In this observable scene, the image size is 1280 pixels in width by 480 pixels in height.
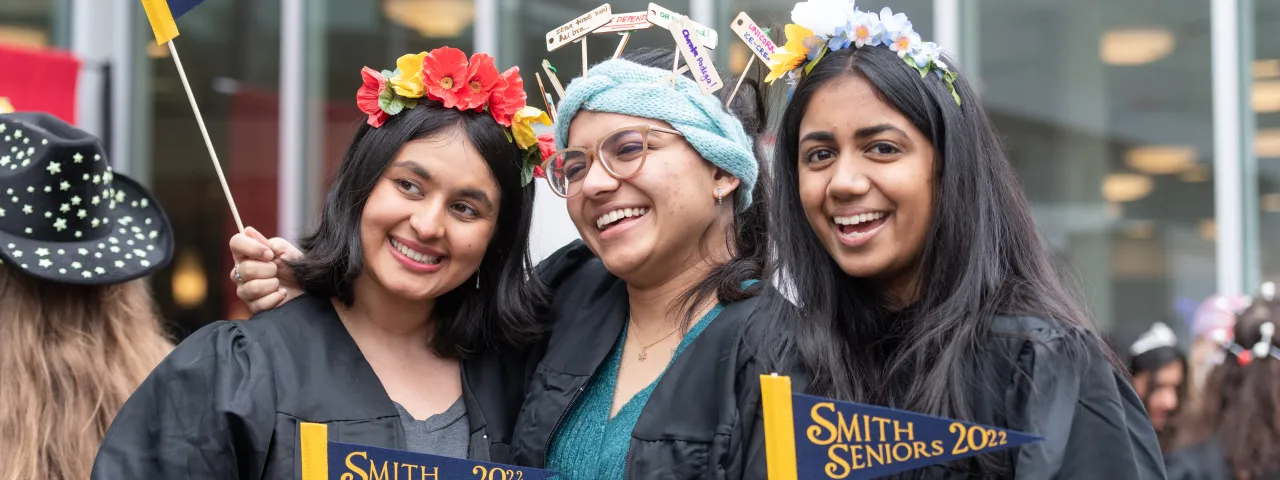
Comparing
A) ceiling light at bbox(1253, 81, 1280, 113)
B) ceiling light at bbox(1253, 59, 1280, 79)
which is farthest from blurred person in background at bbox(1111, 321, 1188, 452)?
ceiling light at bbox(1253, 59, 1280, 79)

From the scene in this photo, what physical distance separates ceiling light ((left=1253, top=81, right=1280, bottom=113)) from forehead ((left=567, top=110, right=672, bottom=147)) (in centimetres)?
537

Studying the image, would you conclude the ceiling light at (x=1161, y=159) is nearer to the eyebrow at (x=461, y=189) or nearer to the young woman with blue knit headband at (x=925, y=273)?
the young woman with blue knit headband at (x=925, y=273)

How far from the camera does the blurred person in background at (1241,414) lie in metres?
3.96

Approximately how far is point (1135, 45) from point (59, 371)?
6062 millimetres

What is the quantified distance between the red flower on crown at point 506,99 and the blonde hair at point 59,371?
1188 millimetres

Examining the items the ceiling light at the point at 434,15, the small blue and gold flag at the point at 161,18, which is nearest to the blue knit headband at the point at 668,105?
the small blue and gold flag at the point at 161,18

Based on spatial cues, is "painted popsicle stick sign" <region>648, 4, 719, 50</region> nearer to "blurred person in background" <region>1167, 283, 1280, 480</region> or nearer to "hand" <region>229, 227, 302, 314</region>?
"hand" <region>229, 227, 302, 314</region>

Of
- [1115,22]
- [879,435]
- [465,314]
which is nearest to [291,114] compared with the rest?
[1115,22]

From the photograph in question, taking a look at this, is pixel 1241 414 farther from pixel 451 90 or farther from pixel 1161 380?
pixel 451 90

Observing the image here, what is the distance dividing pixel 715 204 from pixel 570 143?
1.17 feet

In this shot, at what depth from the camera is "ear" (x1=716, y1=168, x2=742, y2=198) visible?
2756 mm

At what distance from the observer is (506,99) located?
2.90 m

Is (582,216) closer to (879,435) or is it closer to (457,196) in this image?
(457,196)

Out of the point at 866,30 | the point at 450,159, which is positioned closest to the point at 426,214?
the point at 450,159
